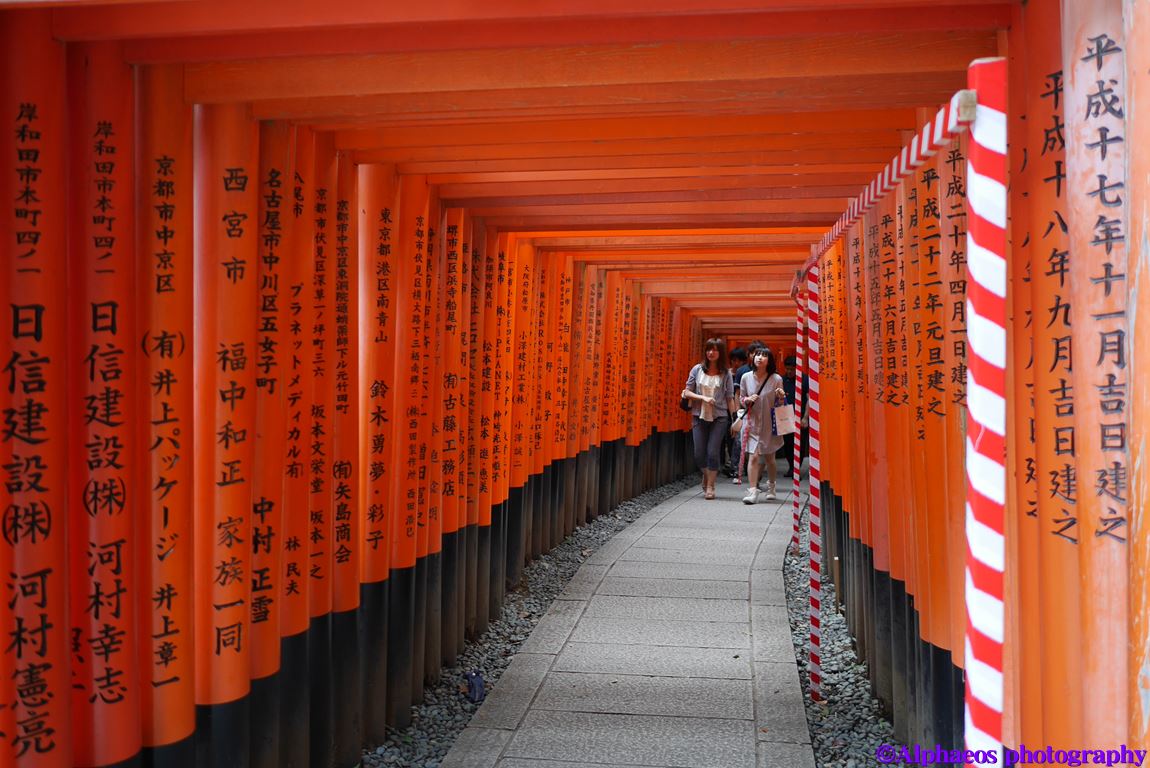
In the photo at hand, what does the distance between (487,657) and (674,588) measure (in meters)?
2.06

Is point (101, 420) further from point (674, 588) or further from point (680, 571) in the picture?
point (680, 571)

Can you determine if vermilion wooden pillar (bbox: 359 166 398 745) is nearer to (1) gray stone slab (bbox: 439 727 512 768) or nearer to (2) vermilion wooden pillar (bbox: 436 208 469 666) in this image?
(1) gray stone slab (bbox: 439 727 512 768)

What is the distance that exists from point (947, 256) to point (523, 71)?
5.20 feet

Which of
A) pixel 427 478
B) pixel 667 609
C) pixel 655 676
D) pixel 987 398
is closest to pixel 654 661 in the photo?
pixel 655 676

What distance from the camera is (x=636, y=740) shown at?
4.83m

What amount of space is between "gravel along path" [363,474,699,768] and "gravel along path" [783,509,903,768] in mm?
1795

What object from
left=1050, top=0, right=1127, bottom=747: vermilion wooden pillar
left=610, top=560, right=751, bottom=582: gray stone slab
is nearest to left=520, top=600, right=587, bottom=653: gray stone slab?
left=610, top=560, right=751, bottom=582: gray stone slab

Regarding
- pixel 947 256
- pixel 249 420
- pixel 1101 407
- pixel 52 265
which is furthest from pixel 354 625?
pixel 1101 407

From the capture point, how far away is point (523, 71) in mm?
3387

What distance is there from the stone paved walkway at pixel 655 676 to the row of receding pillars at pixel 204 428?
0.68m

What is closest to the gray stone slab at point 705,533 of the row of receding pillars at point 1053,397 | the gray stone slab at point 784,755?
the gray stone slab at point 784,755

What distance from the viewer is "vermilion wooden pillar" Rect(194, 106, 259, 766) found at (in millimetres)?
3578

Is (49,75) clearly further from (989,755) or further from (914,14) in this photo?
(989,755)

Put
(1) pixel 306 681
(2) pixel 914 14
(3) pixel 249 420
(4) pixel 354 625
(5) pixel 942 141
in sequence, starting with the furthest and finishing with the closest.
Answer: (4) pixel 354 625 < (1) pixel 306 681 < (3) pixel 249 420 < (2) pixel 914 14 < (5) pixel 942 141
